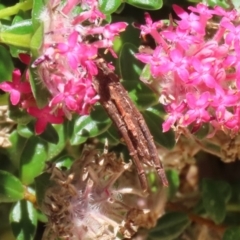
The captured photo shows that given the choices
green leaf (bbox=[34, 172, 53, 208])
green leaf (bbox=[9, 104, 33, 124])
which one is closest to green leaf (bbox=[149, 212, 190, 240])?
green leaf (bbox=[34, 172, 53, 208])

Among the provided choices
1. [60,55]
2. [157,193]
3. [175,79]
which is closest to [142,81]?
[175,79]

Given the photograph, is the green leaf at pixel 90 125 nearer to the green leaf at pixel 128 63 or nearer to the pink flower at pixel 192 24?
the green leaf at pixel 128 63

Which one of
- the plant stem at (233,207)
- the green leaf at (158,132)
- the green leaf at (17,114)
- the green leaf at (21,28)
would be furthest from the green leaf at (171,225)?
the green leaf at (21,28)

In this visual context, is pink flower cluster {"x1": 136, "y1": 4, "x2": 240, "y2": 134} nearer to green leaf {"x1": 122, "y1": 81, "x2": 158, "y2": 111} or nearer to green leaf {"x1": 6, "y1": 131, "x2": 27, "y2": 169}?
green leaf {"x1": 122, "y1": 81, "x2": 158, "y2": 111}

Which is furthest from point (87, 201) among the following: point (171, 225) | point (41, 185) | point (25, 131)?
point (171, 225)

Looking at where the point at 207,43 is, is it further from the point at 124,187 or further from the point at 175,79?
the point at 124,187
